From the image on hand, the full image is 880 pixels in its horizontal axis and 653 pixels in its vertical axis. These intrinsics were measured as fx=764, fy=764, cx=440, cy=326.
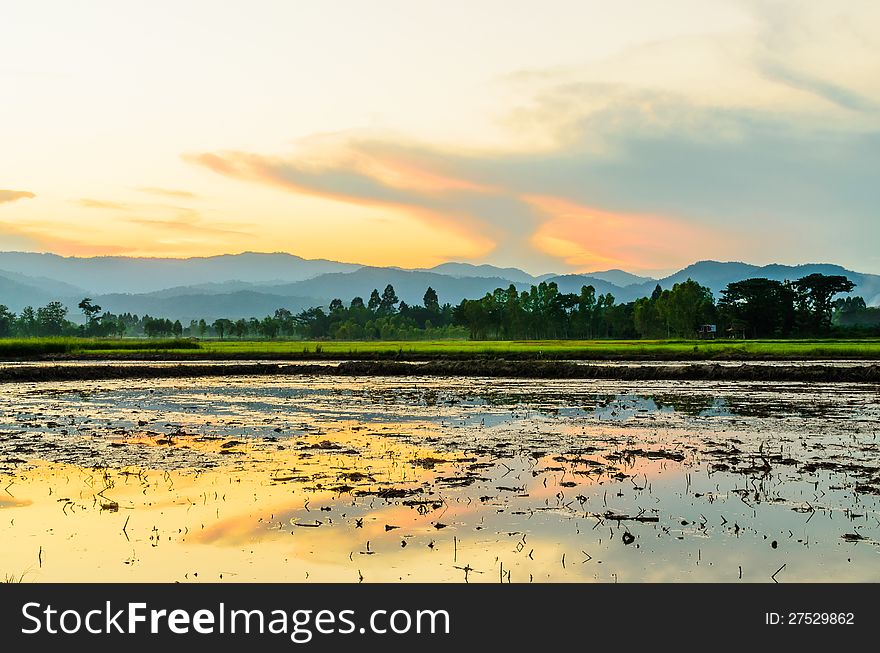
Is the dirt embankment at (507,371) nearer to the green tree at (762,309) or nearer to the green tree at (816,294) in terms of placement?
the green tree at (762,309)

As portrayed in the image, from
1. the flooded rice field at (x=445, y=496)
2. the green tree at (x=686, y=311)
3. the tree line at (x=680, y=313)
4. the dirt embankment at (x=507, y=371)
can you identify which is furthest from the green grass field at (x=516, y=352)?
the green tree at (x=686, y=311)

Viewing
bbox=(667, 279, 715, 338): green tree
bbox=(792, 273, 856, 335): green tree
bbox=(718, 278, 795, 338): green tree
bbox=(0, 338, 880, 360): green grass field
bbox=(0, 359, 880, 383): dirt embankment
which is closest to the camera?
bbox=(0, 359, 880, 383): dirt embankment

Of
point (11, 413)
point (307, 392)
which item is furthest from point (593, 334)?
point (11, 413)

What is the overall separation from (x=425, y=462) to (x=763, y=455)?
24.8ft

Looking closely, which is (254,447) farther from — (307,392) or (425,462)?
(307,392)

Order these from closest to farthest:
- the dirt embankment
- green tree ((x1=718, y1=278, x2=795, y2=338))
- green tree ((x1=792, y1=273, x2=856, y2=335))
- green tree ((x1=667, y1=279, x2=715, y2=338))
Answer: the dirt embankment, green tree ((x1=718, y1=278, x2=795, y2=338)), green tree ((x1=792, y1=273, x2=856, y2=335)), green tree ((x1=667, y1=279, x2=715, y2=338))

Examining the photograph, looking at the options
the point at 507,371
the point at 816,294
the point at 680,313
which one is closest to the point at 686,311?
the point at 680,313

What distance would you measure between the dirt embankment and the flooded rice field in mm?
16016

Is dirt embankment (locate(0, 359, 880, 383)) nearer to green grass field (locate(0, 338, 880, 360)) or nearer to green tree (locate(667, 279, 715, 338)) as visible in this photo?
green grass field (locate(0, 338, 880, 360))

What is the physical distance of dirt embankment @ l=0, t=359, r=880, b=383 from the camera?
4169 centimetres

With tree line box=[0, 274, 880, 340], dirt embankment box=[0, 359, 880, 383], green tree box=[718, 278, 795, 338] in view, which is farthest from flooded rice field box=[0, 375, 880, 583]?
tree line box=[0, 274, 880, 340]

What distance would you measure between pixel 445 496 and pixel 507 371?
35615 mm

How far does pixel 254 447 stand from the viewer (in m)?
18.8

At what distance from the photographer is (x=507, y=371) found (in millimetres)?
48469
